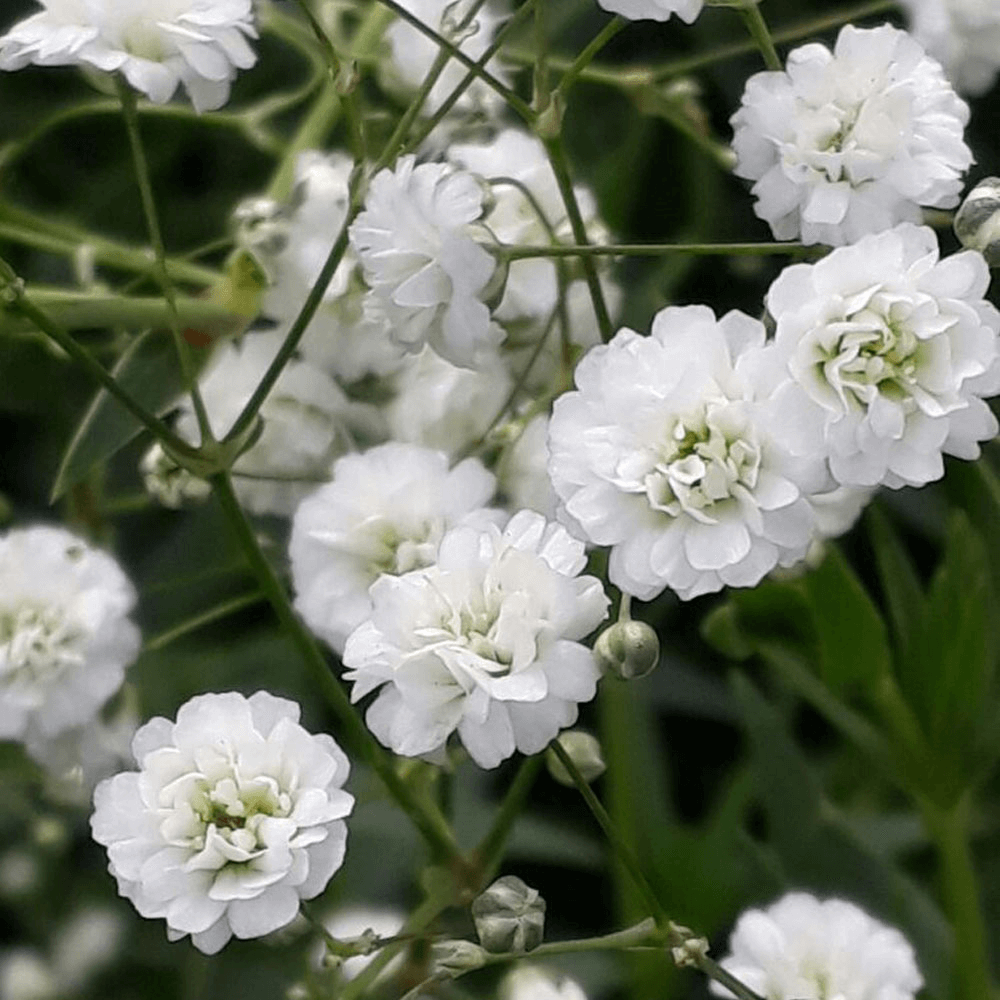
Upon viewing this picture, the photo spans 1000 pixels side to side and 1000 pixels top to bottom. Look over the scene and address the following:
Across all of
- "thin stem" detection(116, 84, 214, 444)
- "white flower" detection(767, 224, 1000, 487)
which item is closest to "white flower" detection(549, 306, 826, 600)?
"white flower" detection(767, 224, 1000, 487)

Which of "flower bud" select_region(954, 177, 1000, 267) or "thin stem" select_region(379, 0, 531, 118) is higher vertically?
"thin stem" select_region(379, 0, 531, 118)

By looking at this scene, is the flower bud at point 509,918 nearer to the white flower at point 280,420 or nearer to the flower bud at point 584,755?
the flower bud at point 584,755

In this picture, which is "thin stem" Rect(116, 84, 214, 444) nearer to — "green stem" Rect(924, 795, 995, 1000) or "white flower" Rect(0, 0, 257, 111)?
"white flower" Rect(0, 0, 257, 111)

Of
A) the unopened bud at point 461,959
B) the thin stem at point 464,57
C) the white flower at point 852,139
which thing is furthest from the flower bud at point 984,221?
the unopened bud at point 461,959

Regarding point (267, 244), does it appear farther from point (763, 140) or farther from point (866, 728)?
point (866, 728)

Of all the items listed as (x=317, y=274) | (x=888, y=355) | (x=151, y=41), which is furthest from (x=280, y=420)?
(x=888, y=355)

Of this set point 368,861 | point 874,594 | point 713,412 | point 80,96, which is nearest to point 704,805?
→ point 874,594

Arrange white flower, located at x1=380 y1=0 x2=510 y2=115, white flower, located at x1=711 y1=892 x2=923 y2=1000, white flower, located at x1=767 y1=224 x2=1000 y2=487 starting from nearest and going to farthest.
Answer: white flower, located at x1=767 y1=224 x2=1000 y2=487, white flower, located at x1=711 y1=892 x2=923 y2=1000, white flower, located at x1=380 y1=0 x2=510 y2=115

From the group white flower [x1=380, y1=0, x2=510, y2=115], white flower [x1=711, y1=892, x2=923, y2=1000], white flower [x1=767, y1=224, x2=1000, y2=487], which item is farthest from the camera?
white flower [x1=380, y1=0, x2=510, y2=115]
